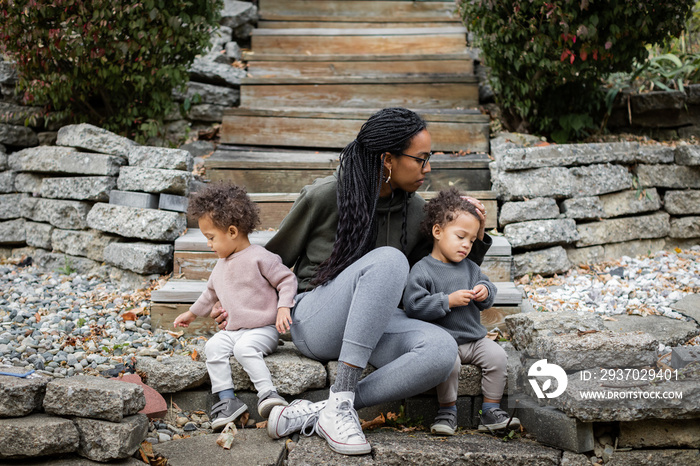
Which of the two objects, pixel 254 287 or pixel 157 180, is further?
pixel 157 180

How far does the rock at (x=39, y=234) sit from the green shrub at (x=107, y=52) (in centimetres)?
73

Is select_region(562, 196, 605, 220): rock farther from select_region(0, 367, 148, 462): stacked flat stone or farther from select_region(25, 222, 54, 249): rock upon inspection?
select_region(25, 222, 54, 249): rock

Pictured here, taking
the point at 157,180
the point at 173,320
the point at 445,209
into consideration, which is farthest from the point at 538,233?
the point at 157,180

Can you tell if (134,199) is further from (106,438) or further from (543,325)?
(543,325)

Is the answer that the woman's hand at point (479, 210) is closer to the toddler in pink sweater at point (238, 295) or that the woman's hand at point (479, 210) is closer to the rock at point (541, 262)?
the toddler in pink sweater at point (238, 295)

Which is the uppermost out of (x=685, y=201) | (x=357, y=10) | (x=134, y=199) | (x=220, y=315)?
(x=357, y=10)

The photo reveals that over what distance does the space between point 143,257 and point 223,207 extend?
118 centimetres

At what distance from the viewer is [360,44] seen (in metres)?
5.42

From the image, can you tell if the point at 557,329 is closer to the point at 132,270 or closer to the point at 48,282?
the point at 132,270

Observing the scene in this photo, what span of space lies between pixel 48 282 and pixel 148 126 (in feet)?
3.85

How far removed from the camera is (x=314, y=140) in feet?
14.0

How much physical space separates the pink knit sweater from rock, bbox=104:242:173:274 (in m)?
1.07

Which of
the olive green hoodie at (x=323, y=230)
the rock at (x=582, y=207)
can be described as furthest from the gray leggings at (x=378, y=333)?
A: the rock at (x=582, y=207)

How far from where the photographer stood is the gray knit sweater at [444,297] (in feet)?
7.57
